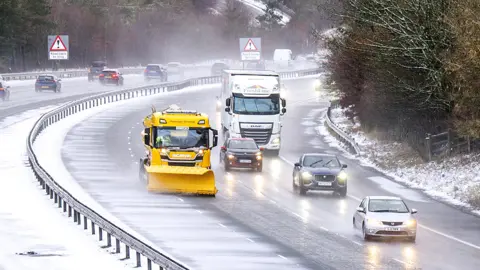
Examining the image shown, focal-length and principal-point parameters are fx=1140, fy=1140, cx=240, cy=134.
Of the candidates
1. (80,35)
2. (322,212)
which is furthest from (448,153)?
(80,35)

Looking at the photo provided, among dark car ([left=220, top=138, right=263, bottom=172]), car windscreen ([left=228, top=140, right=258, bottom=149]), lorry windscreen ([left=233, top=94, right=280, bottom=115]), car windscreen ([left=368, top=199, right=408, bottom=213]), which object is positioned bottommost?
dark car ([left=220, top=138, right=263, bottom=172])

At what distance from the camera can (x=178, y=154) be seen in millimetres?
38281

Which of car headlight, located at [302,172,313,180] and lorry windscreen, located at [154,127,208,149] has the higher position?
lorry windscreen, located at [154,127,208,149]

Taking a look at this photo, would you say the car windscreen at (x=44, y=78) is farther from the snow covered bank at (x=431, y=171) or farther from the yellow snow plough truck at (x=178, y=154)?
the yellow snow plough truck at (x=178, y=154)

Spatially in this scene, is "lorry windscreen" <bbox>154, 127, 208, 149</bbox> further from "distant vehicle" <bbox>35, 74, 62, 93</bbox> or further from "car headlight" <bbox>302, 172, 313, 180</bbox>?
"distant vehicle" <bbox>35, 74, 62, 93</bbox>

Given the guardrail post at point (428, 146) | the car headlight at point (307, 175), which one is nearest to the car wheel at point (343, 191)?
the car headlight at point (307, 175)

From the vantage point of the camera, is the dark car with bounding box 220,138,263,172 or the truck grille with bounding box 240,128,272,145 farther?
the truck grille with bounding box 240,128,272,145

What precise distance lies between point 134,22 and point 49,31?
117ft

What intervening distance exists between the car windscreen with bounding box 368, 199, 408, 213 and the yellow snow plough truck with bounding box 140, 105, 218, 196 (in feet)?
26.6

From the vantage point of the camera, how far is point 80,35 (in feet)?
454

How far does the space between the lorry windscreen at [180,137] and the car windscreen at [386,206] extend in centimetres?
904

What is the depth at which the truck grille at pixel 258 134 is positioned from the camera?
5200 cm

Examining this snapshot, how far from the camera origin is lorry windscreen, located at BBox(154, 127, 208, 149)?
3844 cm

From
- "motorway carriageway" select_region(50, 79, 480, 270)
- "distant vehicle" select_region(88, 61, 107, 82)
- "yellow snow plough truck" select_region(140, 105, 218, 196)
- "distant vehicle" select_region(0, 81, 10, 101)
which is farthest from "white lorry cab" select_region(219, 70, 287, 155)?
"distant vehicle" select_region(88, 61, 107, 82)
